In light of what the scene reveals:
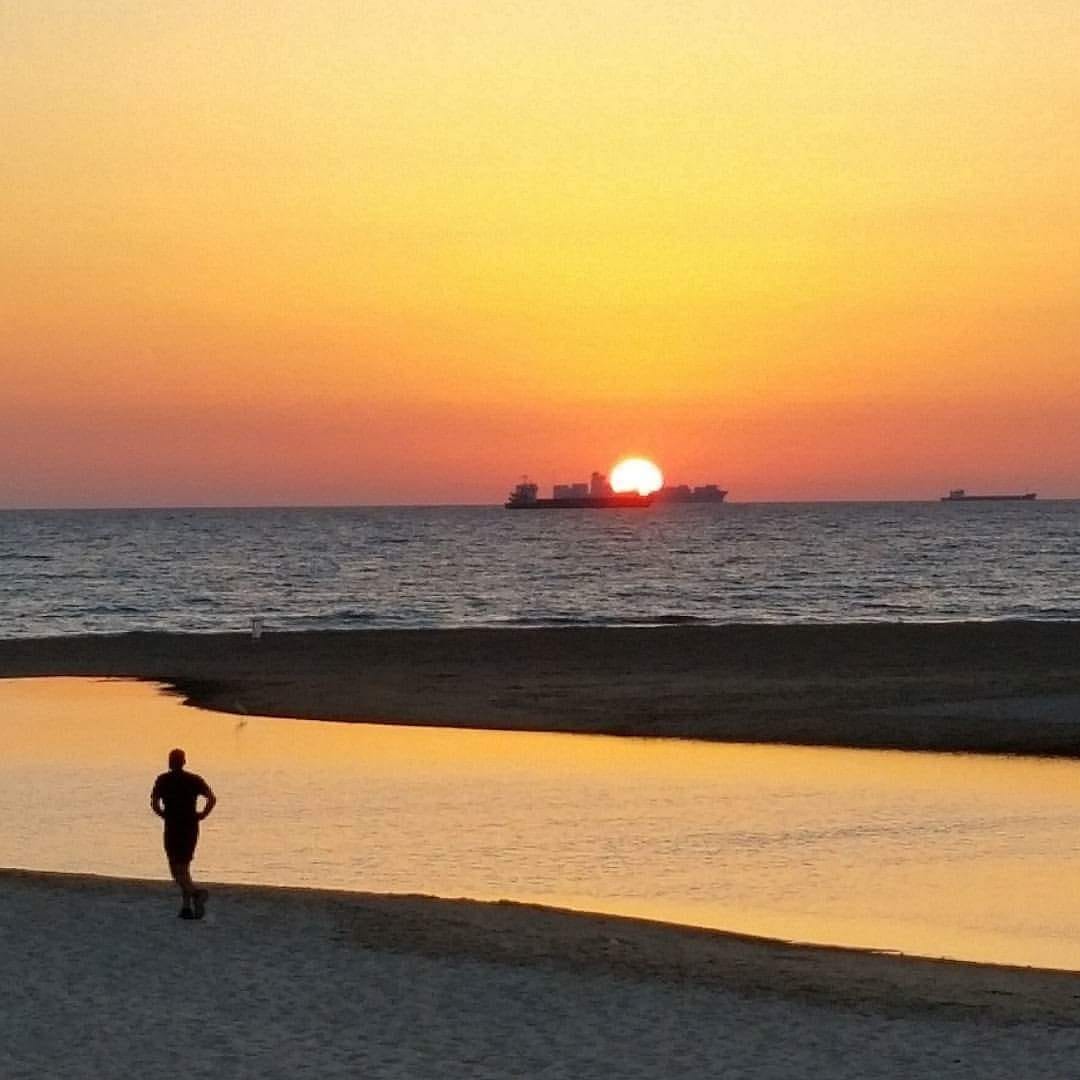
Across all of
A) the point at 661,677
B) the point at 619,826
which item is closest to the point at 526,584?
the point at 661,677

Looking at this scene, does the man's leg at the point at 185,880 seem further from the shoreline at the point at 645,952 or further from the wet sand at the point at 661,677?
the wet sand at the point at 661,677

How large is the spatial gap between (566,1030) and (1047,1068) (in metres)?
3.78

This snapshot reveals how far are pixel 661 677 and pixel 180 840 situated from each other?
3163cm

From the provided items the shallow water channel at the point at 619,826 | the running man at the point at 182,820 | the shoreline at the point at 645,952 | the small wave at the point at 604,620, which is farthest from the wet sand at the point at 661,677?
the running man at the point at 182,820

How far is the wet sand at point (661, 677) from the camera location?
38.7m

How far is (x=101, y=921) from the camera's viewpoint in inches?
733

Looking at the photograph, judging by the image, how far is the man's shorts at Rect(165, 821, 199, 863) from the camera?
1892cm

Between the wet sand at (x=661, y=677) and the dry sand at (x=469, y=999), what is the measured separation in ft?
59.9

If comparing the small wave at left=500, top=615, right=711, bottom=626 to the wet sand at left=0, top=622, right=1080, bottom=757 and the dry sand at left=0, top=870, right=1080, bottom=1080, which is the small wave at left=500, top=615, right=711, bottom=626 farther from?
the dry sand at left=0, top=870, right=1080, bottom=1080

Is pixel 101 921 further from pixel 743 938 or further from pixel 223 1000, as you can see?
pixel 743 938

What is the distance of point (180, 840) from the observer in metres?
19.0

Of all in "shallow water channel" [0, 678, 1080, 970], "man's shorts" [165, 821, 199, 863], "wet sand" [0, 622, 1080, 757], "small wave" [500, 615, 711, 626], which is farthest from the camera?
"small wave" [500, 615, 711, 626]

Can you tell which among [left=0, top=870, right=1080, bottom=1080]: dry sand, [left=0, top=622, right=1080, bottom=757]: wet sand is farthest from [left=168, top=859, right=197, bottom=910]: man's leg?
[left=0, top=622, right=1080, bottom=757]: wet sand

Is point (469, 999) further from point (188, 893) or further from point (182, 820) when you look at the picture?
point (182, 820)
